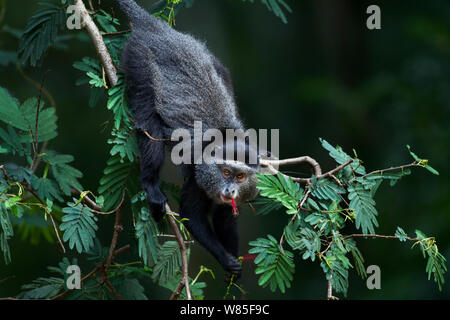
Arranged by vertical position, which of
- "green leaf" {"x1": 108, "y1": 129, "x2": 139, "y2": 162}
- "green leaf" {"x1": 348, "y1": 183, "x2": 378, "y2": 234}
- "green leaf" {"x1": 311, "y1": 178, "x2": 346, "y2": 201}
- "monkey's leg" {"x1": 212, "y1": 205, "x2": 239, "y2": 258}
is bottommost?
"monkey's leg" {"x1": 212, "y1": 205, "x2": 239, "y2": 258}

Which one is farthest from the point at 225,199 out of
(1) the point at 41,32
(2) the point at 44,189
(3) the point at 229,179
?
(1) the point at 41,32

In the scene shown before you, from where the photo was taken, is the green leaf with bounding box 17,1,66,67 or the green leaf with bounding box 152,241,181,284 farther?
the green leaf with bounding box 17,1,66,67

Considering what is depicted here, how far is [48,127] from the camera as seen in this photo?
4.71 m

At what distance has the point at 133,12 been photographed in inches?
211

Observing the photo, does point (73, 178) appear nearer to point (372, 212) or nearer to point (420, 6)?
point (372, 212)

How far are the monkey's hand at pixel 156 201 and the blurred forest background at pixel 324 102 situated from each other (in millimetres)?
3283

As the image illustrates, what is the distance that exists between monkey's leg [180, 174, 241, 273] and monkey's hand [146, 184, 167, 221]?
0.34m

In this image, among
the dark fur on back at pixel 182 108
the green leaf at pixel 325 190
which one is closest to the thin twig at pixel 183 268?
the dark fur on back at pixel 182 108

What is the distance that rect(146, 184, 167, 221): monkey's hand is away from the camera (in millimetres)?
4633

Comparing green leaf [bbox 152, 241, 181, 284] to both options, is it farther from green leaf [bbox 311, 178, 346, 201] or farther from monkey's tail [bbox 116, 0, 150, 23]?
monkey's tail [bbox 116, 0, 150, 23]

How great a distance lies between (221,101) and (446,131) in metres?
5.92

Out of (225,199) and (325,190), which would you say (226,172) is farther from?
(325,190)

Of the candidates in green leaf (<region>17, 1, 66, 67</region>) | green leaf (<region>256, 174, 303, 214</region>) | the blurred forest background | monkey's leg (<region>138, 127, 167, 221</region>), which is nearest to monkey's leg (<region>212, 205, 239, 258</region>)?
monkey's leg (<region>138, 127, 167, 221</region>)

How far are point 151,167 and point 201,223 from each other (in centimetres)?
68
